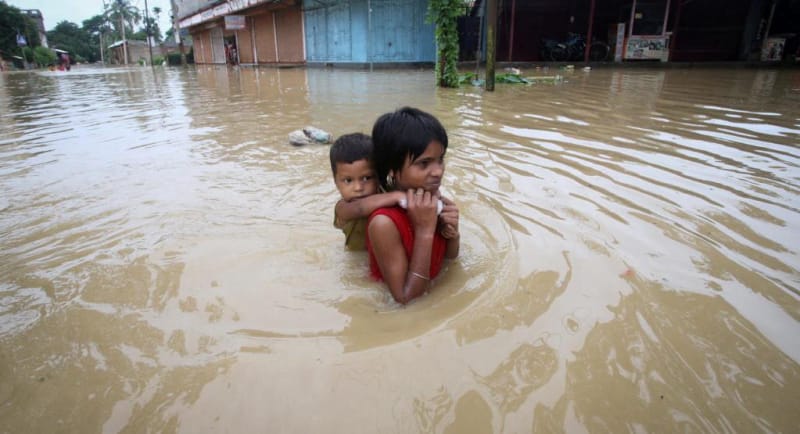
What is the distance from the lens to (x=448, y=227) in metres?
1.92

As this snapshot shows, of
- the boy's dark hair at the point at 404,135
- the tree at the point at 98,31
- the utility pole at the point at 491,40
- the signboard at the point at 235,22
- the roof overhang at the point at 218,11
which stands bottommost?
the boy's dark hair at the point at 404,135

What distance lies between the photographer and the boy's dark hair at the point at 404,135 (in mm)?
1730

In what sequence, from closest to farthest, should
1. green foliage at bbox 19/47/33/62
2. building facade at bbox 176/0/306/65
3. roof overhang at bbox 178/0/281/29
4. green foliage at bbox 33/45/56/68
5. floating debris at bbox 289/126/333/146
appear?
1. floating debris at bbox 289/126/333/146
2. roof overhang at bbox 178/0/281/29
3. building facade at bbox 176/0/306/65
4. green foliage at bbox 19/47/33/62
5. green foliage at bbox 33/45/56/68

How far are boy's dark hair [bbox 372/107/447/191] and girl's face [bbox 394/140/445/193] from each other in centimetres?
2

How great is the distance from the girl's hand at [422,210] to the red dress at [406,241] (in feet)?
0.16

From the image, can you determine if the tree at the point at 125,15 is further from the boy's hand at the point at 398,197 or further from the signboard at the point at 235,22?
the boy's hand at the point at 398,197

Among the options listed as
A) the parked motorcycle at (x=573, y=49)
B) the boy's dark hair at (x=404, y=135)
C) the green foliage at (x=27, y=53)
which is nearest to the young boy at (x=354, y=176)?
the boy's dark hair at (x=404, y=135)

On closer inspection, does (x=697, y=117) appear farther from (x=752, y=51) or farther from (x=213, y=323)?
(x=752, y=51)

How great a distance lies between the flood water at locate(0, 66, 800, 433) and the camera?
4.28 ft

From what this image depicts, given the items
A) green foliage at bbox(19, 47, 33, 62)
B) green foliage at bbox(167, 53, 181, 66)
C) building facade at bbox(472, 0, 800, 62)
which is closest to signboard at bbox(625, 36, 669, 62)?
building facade at bbox(472, 0, 800, 62)

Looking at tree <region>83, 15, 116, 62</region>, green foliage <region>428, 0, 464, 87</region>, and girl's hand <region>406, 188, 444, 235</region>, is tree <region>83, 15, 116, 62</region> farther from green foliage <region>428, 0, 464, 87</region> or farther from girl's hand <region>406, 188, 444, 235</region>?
girl's hand <region>406, 188, 444, 235</region>

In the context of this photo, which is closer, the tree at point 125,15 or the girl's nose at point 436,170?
the girl's nose at point 436,170

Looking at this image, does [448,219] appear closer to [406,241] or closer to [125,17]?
[406,241]

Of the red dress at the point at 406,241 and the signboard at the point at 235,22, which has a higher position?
the signboard at the point at 235,22
